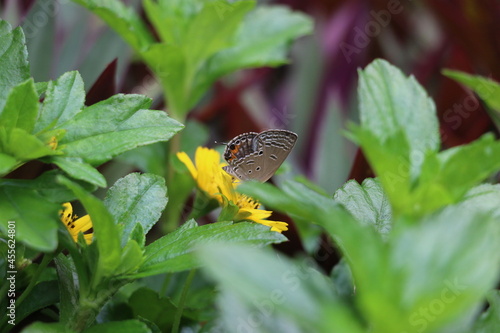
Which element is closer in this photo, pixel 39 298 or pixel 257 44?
pixel 39 298

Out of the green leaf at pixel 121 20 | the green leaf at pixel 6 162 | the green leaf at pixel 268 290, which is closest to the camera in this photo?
the green leaf at pixel 268 290

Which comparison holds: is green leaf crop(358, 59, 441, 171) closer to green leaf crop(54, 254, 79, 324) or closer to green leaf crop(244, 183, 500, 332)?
green leaf crop(244, 183, 500, 332)

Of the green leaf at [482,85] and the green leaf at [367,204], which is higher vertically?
the green leaf at [482,85]

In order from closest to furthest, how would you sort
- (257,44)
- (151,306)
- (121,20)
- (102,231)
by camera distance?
1. (102,231)
2. (151,306)
3. (121,20)
4. (257,44)

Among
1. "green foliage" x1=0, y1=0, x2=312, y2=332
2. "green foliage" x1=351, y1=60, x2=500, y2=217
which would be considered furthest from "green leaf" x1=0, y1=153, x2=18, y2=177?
"green foliage" x1=351, y1=60, x2=500, y2=217

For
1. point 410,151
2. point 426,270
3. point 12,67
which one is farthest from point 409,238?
point 12,67

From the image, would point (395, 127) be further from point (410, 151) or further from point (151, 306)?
point (151, 306)

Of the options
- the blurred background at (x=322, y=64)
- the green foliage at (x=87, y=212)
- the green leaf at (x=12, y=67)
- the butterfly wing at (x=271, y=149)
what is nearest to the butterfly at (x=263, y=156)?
the butterfly wing at (x=271, y=149)

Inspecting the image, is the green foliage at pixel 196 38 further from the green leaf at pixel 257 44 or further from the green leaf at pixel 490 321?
the green leaf at pixel 490 321
